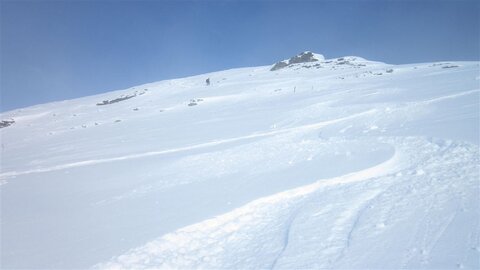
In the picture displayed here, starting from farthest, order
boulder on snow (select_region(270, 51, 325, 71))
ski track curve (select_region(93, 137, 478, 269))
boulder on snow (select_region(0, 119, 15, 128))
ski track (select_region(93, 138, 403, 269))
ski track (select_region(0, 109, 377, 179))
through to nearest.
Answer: boulder on snow (select_region(270, 51, 325, 71))
boulder on snow (select_region(0, 119, 15, 128))
ski track (select_region(0, 109, 377, 179))
ski track (select_region(93, 138, 403, 269))
ski track curve (select_region(93, 137, 478, 269))

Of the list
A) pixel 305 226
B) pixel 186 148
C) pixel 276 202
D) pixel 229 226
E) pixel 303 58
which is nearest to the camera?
pixel 305 226

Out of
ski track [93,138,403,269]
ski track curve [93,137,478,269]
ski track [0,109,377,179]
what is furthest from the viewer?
ski track [0,109,377,179]

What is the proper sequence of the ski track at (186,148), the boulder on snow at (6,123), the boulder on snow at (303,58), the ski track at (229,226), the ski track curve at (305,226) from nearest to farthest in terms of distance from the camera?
the ski track curve at (305,226)
the ski track at (229,226)
the ski track at (186,148)
the boulder on snow at (6,123)
the boulder on snow at (303,58)

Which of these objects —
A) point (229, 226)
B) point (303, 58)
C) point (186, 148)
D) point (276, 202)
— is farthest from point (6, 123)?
point (303, 58)

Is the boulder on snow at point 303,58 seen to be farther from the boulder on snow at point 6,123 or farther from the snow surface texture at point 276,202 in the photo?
the snow surface texture at point 276,202

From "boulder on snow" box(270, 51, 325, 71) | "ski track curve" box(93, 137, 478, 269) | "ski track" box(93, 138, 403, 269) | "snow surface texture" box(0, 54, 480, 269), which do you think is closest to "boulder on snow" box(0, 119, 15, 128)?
Result: "snow surface texture" box(0, 54, 480, 269)

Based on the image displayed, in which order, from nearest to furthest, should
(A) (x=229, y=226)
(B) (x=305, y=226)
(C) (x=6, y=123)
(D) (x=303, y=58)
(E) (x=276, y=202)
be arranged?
(B) (x=305, y=226) < (A) (x=229, y=226) < (E) (x=276, y=202) < (C) (x=6, y=123) < (D) (x=303, y=58)

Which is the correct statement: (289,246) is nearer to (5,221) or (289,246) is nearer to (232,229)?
(232,229)

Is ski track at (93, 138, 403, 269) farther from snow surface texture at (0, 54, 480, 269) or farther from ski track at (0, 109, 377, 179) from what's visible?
ski track at (0, 109, 377, 179)

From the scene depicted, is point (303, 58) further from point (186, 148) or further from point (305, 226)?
point (305, 226)

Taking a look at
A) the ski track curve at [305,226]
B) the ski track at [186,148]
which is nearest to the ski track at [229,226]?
the ski track curve at [305,226]

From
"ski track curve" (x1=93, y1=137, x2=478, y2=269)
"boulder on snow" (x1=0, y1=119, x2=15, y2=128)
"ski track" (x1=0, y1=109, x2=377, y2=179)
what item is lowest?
"ski track curve" (x1=93, y1=137, x2=478, y2=269)

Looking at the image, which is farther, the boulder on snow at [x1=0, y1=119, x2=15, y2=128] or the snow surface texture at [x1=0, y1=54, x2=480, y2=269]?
the boulder on snow at [x1=0, y1=119, x2=15, y2=128]

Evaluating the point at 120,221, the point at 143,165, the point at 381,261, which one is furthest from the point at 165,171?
the point at 381,261
